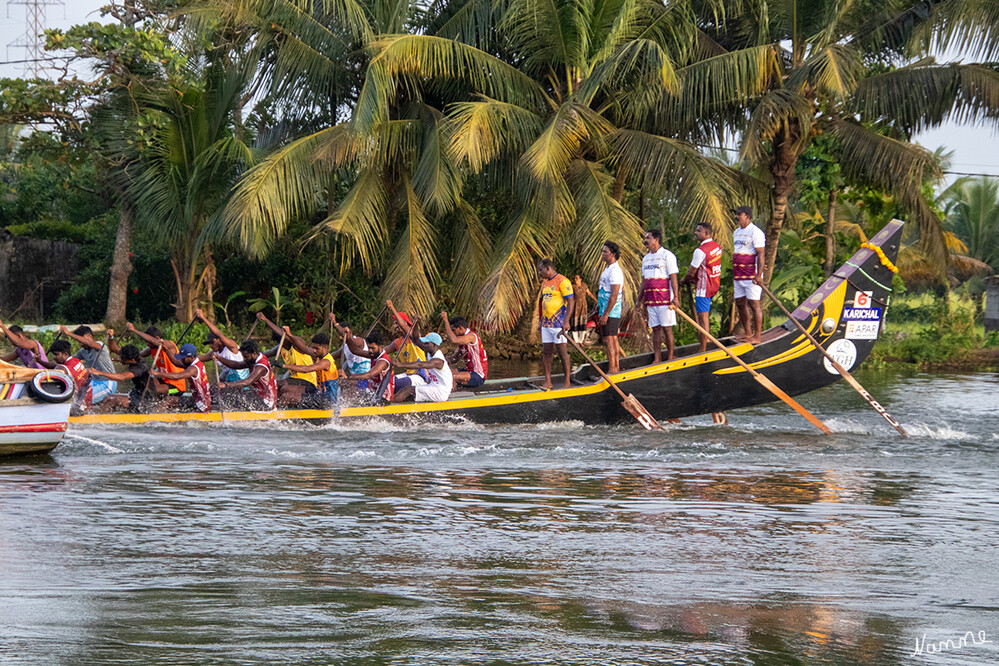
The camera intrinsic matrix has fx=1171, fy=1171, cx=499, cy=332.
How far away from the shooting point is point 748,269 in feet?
41.4

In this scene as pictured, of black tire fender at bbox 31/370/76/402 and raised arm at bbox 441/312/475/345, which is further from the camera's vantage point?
raised arm at bbox 441/312/475/345

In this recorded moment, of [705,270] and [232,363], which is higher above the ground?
[705,270]

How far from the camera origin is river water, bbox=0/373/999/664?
5492mm

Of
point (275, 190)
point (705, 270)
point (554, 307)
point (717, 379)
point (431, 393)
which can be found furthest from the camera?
point (275, 190)

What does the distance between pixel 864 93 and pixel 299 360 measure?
9.98m

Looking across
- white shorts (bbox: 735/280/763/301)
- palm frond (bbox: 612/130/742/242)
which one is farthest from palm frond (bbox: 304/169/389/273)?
white shorts (bbox: 735/280/763/301)

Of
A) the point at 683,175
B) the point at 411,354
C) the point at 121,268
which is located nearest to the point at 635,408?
the point at 411,354

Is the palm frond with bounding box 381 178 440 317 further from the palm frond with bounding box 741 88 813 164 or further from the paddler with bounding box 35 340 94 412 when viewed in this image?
the paddler with bounding box 35 340 94 412

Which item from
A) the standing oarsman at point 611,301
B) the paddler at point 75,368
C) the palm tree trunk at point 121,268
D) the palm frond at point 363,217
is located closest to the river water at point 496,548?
the paddler at point 75,368

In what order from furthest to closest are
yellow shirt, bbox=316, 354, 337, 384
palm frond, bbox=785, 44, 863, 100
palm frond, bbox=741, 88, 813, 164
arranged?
palm frond, bbox=741, 88, 813, 164 → palm frond, bbox=785, 44, 863, 100 → yellow shirt, bbox=316, 354, 337, 384

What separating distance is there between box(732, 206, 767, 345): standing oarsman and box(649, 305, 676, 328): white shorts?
0.80m

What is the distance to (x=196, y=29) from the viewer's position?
61.3 ft

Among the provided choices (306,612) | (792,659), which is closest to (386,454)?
(306,612)

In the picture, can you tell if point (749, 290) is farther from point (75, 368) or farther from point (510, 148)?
point (75, 368)
